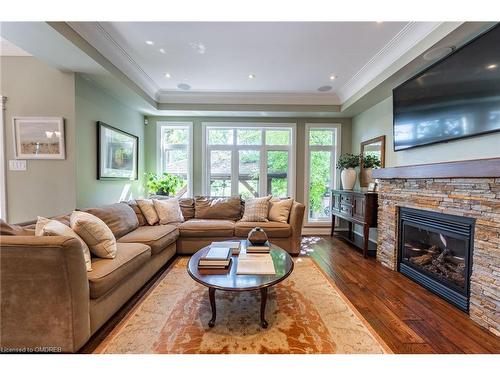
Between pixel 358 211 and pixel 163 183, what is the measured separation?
11.3 ft

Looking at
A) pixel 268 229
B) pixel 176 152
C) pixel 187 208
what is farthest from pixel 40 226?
pixel 176 152

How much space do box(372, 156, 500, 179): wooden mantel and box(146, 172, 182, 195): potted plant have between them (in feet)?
12.0

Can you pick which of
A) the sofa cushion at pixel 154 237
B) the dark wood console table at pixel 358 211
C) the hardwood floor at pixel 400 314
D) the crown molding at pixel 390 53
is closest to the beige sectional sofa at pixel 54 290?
the hardwood floor at pixel 400 314

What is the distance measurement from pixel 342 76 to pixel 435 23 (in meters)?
1.47

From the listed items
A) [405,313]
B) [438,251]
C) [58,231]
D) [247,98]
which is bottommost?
[405,313]

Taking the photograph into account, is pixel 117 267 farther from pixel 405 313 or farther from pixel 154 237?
pixel 405 313

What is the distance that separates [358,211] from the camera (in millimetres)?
3537

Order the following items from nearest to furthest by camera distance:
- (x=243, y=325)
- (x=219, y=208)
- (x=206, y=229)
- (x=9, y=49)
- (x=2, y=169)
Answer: (x=243, y=325), (x=9, y=49), (x=2, y=169), (x=206, y=229), (x=219, y=208)

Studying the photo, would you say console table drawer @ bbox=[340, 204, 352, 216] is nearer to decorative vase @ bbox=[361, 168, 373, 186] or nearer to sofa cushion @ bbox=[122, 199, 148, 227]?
decorative vase @ bbox=[361, 168, 373, 186]

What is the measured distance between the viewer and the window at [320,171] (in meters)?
4.91

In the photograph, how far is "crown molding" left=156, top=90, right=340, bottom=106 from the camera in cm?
424

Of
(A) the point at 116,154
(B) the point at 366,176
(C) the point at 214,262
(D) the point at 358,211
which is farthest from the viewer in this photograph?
(B) the point at 366,176

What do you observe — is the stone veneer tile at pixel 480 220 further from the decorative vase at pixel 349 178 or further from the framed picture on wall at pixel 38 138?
the framed picture on wall at pixel 38 138
